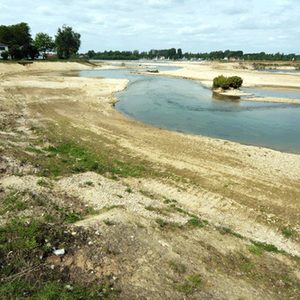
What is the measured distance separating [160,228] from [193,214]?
2631 mm

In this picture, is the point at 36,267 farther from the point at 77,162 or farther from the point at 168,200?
the point at 77,162

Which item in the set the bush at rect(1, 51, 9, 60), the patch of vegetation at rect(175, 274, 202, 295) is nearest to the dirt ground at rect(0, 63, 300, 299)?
the patch of vegetation at rect(175, 274, 202, 295)

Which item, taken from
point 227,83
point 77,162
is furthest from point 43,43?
point 77,162

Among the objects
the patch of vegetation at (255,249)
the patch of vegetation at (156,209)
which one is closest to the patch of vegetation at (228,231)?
the patch of vegetation at (255,249)

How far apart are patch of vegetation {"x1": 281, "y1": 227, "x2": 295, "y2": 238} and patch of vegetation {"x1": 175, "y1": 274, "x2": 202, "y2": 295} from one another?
5905 millimetres

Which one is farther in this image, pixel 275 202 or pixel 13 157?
pixel 13 157

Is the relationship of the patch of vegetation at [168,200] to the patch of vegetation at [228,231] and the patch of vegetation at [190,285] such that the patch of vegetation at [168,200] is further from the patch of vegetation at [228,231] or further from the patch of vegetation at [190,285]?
the patch of vegetation at [190,285]

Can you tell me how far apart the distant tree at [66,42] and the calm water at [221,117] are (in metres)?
111

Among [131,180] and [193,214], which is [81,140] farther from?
[193,214]

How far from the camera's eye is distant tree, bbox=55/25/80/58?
158000 mm

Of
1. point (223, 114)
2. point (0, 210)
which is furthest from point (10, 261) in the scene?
point (223, 114)

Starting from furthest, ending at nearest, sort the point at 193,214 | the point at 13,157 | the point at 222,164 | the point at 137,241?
the point at 222,164
the point at 13,157
the point at 193,214
the point at 137,241

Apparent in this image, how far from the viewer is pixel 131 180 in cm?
1906

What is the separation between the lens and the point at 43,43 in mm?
149000
